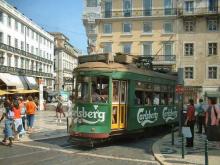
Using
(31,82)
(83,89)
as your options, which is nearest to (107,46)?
(31,82)

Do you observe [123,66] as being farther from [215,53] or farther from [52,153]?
[215,53]

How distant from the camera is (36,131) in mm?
22109

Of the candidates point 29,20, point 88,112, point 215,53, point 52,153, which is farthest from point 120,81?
point 29,20

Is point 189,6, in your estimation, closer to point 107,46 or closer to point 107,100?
point 107,46

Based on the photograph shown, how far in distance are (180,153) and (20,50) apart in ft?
188

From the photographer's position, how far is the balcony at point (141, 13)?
56688mm

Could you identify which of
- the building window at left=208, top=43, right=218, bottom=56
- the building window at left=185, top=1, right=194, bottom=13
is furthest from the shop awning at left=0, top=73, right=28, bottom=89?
the building window at left=208, top=43, right=218, bottom=56

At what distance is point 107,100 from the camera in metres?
16.2

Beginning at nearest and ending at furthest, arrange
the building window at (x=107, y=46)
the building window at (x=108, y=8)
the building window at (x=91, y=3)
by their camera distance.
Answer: the building window at (x=107, y=46)
the building window at (x=108, y=8)
the building window at (x=91, y=3)

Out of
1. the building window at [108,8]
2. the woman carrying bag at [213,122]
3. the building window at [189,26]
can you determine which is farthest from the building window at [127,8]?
the woman carrying bag at [213,122]

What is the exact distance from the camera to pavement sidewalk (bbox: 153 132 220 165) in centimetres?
1291

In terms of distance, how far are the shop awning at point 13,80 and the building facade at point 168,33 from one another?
11.9 metres

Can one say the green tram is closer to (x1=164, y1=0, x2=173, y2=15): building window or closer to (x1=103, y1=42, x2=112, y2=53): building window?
(x1=164, y1=0, x2=173, y2=15): building window

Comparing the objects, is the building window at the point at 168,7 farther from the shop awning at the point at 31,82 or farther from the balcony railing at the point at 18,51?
the shop awning at the point at 31,82
